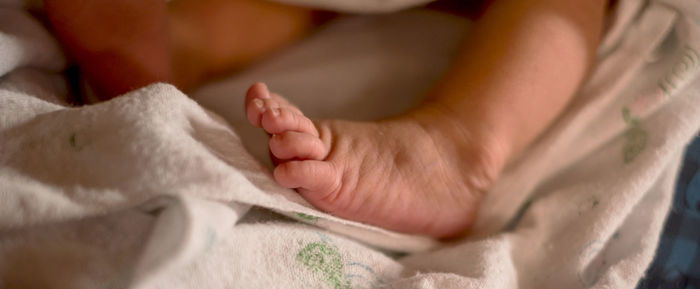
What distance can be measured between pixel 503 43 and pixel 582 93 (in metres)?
0.14

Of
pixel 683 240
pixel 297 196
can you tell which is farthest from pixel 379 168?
pixel 683 240

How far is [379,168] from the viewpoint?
1.64 ft

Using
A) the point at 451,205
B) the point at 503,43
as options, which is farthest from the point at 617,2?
the point at 451,205

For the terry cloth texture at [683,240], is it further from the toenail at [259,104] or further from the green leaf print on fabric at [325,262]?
the toenail at [259,104]

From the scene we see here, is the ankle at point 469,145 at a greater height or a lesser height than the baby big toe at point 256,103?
lesser

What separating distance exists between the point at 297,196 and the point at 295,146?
0.05m

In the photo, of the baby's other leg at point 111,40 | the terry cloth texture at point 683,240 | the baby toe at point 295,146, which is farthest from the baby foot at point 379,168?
the terry cloth texture at point 683,240

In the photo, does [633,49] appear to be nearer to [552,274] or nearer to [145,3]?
[552,274]

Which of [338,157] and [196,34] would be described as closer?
[338,157]

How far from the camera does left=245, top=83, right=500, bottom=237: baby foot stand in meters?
0.44

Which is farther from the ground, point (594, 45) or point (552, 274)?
point (594, 45)

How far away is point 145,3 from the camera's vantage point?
→ 20.6 inches

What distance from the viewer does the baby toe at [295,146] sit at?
430 mm

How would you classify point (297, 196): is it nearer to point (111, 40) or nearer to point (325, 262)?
point (325, 262)
